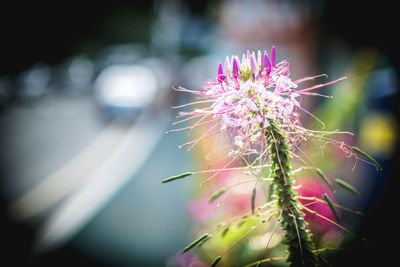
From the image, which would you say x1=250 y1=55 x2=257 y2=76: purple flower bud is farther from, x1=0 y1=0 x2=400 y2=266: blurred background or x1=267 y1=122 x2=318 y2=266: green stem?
x1=0 y1=0 x2=400 y2=266: blurred background

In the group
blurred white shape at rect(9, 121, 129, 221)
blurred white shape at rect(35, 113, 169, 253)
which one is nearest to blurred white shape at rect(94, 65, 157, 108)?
blurred white shape at rect(9, 121, 129, 221)

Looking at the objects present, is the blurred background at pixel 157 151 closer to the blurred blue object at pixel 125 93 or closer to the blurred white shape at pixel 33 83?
the blurred blue object at pixel 125 93

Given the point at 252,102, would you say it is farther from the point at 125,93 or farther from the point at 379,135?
the point at 125,93

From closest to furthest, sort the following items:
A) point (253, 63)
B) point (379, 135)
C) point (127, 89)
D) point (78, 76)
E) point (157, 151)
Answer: point (253, 63), point (379, 135), point (157, 151), point (127, 89), point (78, 76)

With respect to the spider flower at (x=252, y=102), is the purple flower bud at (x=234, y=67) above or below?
above

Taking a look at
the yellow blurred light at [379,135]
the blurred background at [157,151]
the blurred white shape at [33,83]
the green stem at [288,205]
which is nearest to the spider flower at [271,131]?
the green stem at [288,205]

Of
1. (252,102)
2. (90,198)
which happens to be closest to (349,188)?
(252,102)
